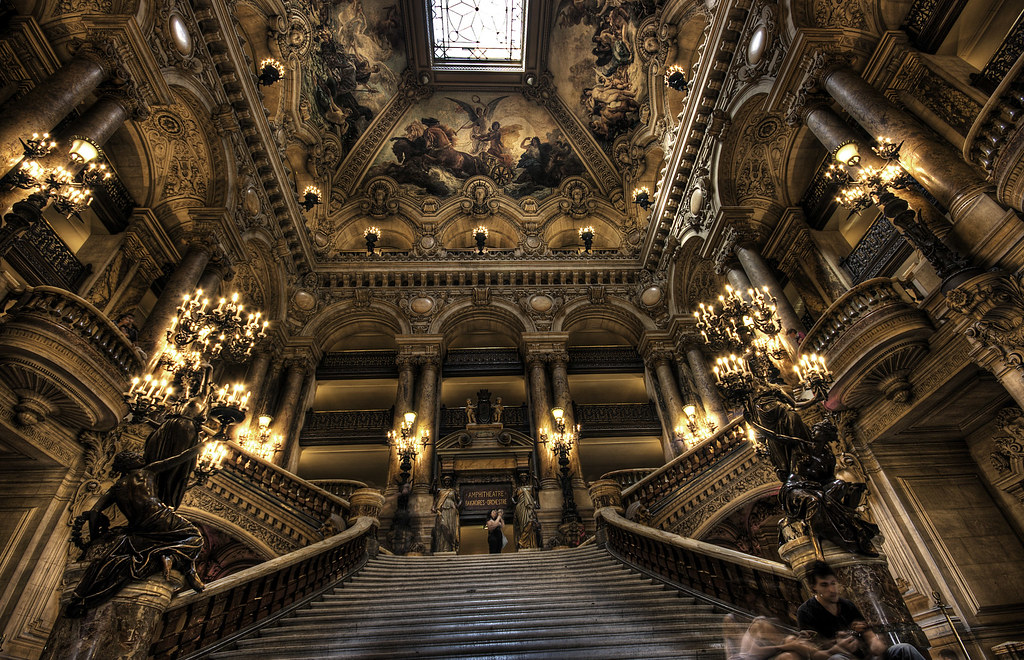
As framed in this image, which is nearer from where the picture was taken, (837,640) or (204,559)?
(837,640)

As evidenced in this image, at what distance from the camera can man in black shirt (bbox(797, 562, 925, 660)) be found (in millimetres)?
2521

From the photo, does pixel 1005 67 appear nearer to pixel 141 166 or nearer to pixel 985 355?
pixel 985 355

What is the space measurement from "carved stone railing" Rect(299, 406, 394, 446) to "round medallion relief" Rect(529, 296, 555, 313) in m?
5.90

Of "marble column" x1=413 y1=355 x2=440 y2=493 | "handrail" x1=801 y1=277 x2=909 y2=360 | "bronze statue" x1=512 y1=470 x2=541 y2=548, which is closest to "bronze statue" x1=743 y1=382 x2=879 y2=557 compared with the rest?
"handrail" x1=801 y1=277 x2=909 y2=360

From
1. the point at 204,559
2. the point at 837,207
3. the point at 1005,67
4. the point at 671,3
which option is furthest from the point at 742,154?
the point at 204,559

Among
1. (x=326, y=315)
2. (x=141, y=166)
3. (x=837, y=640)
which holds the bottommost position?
(x=837, y=640)

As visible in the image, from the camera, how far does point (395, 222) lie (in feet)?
63.1

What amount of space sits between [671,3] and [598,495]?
1411cm

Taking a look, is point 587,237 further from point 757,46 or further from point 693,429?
point 757,46

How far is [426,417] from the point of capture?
548 inches

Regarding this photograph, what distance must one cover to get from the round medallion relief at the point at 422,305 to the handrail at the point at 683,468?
31.2 ft

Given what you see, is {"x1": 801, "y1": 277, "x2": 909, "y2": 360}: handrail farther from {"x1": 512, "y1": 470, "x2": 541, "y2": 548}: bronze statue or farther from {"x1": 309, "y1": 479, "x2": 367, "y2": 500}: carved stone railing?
{"x1": 309, "y1": 479, "x2": 367, "y2": 500}: carved stone railing

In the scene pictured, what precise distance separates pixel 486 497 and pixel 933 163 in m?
11.5

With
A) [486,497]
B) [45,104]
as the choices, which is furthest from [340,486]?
[45,104]
